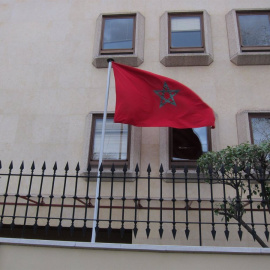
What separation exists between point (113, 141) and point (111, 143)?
70mm

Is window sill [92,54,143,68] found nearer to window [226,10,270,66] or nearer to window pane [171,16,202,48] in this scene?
window pane [171,16,202,48]

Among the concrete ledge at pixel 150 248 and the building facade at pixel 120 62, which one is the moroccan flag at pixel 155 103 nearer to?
the building facade at pixel 120 62

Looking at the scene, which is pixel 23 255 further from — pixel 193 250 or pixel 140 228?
pixel 140 228

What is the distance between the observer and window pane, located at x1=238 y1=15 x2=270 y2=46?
8523 millimetres

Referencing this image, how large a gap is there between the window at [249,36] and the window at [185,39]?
0.61 meters

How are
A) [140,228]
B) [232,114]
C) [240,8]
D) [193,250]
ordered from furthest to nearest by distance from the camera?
[240,8] < [232,114] < [140,228] < [193,250]

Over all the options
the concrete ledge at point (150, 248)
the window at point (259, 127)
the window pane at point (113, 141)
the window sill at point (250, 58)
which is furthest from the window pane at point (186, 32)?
the concrete ledge at point (150, 248)

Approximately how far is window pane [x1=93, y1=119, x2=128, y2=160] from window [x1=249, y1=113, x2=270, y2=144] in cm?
302

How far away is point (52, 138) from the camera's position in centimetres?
789

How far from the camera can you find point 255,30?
8711mm

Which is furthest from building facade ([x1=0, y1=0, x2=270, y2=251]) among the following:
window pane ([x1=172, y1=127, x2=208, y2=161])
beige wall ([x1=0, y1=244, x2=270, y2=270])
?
beige wall ([x1=0, y1=244, x2=270, y2=270])

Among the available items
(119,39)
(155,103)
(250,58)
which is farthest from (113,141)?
(250,58)

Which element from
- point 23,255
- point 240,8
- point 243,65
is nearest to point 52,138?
point 23,255

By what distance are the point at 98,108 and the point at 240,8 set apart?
493 cm
